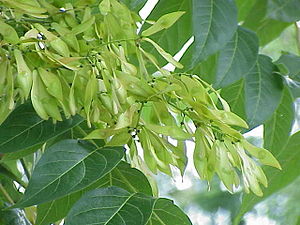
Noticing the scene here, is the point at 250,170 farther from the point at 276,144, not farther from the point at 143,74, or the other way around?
the point at 276,144

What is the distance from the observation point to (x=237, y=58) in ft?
2.09

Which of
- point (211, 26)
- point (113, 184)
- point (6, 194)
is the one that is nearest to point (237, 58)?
point (211, 26)

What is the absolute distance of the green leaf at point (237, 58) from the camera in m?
0.63

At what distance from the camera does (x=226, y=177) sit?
48 cm

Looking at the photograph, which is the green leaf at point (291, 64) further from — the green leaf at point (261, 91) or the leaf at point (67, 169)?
the leaf at point (67, 169)

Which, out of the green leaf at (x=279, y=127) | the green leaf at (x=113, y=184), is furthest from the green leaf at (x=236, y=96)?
the green leaf at (x=113, y=184)

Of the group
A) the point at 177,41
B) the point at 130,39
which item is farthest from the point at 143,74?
the point at 177,41

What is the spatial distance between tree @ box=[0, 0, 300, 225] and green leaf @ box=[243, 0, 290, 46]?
0.23 meters

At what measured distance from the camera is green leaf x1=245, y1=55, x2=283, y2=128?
0.64 metres

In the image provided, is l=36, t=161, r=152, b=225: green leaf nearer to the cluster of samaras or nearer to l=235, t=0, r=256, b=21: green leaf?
the cluster of samaras

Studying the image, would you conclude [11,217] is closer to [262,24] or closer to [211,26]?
[211,26]

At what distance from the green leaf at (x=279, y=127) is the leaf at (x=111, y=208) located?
0.19 m

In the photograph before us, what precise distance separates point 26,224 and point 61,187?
0.62 ft

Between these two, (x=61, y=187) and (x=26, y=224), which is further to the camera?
(x=26, y=224)
